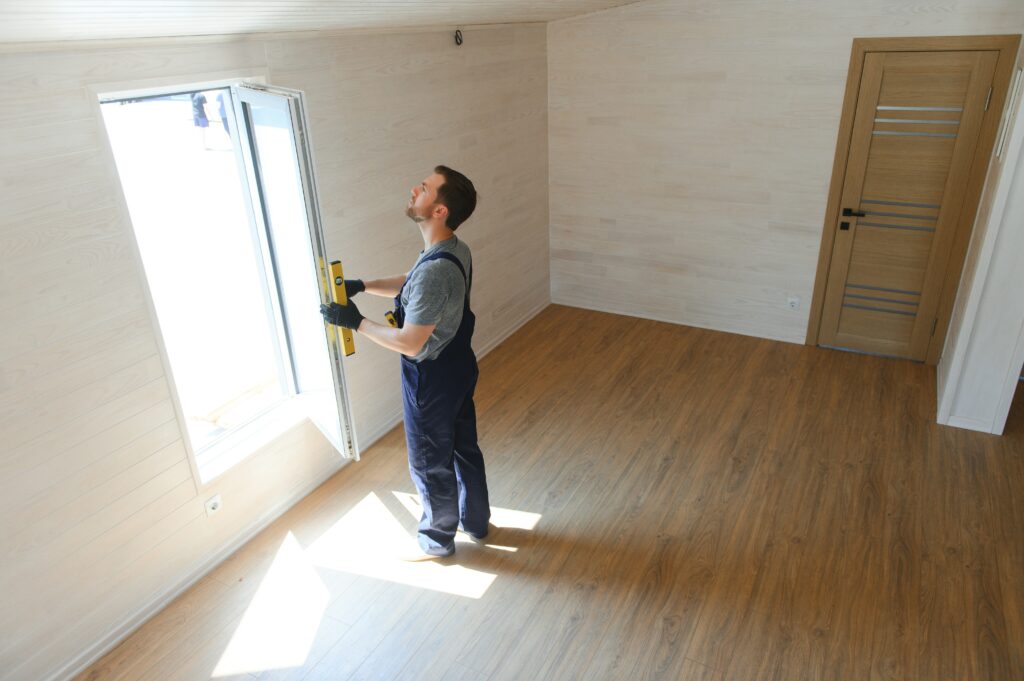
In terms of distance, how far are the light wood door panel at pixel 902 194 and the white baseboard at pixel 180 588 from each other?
3.53 m

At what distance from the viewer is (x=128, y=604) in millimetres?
2764

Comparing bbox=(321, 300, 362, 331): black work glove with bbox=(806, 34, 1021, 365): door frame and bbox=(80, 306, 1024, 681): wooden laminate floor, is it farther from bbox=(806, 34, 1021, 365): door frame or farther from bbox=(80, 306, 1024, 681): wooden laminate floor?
bbox=(806, 34, 1021, 365): door frame

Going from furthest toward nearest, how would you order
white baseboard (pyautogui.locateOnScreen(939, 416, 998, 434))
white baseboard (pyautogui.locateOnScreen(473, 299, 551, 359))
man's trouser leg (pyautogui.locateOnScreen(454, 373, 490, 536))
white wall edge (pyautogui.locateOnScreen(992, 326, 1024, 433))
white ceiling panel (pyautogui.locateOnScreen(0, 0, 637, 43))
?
white baseboard (pyautogui.locateOnScreen(473, 299, 551, 359)) → white baseboard (pyautogui.locateOnScreen(939, 416, 998, 434)) → white wall edge (pyautogui.locateOnScreen(992, 326, 1024, 433)) → man's trouser leg (pyautogui.locateOnScreen(454, 373, 490, 536)) → white ceiling panel (pyautogui.locateOnScreen(0, 0, 637, 43))

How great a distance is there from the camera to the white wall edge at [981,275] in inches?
134

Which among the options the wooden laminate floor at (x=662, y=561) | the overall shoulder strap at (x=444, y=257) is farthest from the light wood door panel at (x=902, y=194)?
the overall shoulder strap at (x=444, y=257)

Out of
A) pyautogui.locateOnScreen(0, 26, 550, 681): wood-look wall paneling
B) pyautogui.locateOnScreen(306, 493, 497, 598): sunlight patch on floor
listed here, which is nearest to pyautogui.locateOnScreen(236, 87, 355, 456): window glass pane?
pyautogui.locateOnScreen(0, 26, 550, 681): wood-look wall paneling

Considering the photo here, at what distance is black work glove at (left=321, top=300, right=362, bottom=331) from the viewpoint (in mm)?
2582

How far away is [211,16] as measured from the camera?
2230 millimetres

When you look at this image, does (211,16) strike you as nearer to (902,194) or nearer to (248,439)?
(248,439)

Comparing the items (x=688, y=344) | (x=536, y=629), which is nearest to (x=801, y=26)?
(x=688, y=344)

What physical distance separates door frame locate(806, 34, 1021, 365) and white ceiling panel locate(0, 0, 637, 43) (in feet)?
6.93

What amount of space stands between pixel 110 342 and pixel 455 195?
135 centimetres

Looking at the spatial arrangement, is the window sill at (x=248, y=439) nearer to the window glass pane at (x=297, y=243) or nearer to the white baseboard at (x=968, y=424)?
the window glass pane at (x=297, y=243)

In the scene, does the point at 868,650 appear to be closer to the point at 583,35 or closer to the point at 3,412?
the point at 3,412
